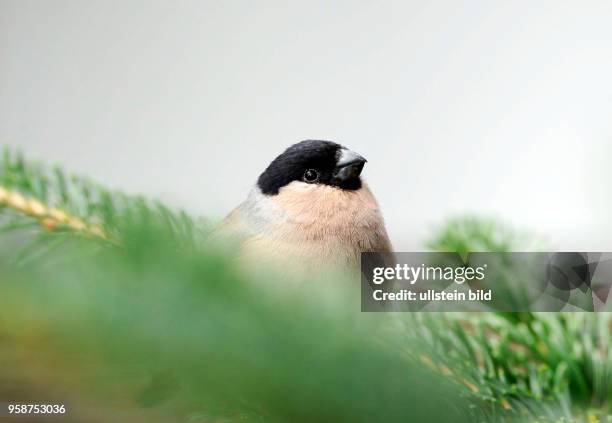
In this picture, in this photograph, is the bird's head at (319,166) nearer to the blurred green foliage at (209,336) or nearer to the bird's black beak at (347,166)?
the bird's black beak at (347,166)

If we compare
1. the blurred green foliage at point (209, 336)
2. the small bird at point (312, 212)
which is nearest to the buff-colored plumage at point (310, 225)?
the small bird at point (312, 212)

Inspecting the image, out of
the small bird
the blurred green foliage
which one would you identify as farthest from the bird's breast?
the blurred green foliage

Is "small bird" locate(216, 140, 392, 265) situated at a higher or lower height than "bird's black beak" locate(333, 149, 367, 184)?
lower

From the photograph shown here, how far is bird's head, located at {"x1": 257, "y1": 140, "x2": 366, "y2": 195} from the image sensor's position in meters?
0.70

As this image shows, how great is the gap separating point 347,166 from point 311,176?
0.04 meters

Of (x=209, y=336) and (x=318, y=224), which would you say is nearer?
(x=209, y=336)

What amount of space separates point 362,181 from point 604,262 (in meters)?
0.28

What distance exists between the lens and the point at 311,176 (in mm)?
714

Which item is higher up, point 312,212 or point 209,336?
point 312,212

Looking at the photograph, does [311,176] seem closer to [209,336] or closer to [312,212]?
[312,212]

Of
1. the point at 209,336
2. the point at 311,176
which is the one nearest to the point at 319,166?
the point at 311,176

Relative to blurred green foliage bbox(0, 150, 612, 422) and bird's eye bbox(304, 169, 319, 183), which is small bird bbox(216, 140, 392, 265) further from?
blurred green foliage bbox(0, 150, 612, 422)

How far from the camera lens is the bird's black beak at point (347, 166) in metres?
0.70

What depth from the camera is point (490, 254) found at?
0.64m
